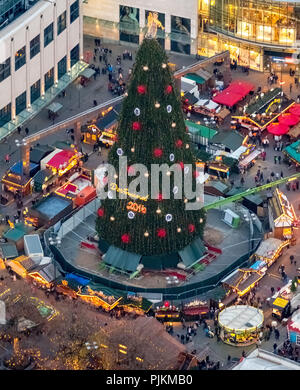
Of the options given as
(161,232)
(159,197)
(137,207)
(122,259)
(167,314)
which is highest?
(159,197)

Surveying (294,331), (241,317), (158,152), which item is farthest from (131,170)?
(294,331)

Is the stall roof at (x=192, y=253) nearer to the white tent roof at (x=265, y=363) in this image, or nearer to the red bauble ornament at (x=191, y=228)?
the red bauble ornament at (x=191, y=228)

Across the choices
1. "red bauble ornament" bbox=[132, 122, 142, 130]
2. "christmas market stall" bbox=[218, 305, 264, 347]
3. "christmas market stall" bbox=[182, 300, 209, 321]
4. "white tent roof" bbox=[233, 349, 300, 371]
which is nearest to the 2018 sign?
"red bauble ornament" bbox=[132, 122, 142, 130]

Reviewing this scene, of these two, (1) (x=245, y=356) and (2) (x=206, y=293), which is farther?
(2) (x=206, y=293)

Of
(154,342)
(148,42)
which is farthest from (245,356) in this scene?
(148,42)

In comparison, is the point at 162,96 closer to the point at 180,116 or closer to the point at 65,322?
the point at 180,116

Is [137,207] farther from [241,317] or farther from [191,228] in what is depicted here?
[241,317]

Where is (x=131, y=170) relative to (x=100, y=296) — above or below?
above

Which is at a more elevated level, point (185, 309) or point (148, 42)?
point (148, 42)
